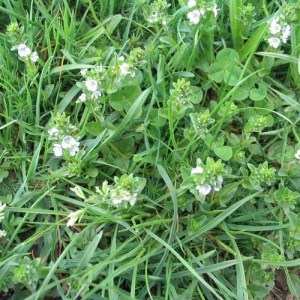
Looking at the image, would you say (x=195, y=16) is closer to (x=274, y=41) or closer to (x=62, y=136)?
(x=274, y=41)

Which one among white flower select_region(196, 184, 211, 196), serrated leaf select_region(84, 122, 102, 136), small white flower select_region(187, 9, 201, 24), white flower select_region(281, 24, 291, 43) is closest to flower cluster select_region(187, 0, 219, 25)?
small white flower select_region(187, 9, 201, 24)

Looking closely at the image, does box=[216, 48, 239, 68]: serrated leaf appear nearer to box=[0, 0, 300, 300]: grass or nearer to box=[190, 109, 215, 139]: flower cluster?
box=[0, 0, 300, 300]: grass

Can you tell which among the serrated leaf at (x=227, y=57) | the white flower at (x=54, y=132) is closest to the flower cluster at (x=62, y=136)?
the white flower at (x=54, y=132)

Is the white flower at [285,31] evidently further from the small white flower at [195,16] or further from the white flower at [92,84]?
the white flower at [92,84]

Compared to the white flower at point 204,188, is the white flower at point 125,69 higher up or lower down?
higher up

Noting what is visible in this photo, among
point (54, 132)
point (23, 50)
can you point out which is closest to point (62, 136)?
point (54, 132)

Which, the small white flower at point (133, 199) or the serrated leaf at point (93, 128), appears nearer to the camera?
the small white flower at point (133, 199)

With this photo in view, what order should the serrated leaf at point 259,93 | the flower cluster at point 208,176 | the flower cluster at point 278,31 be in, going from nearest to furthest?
the flower cluster at point 208,176 < the flower cluster at point 278,31 < the serrated leaf at point 259,93

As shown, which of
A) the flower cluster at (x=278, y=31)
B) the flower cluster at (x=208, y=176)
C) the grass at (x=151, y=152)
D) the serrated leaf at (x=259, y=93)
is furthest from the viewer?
the serrated leaf at (x=259, y=93)

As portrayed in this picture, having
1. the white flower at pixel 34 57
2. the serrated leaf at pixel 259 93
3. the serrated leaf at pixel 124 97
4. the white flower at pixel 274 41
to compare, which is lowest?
the serrated leaf at pixel 259 93
